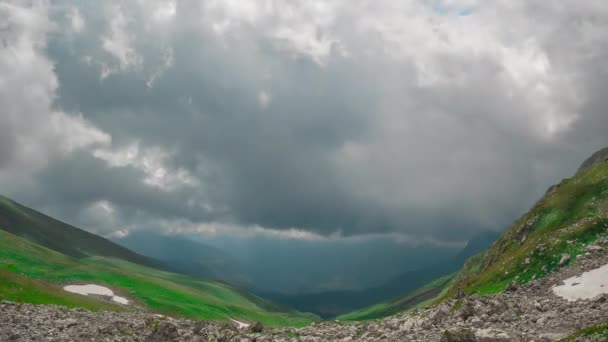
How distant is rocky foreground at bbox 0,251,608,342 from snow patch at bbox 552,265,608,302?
157 centimetres

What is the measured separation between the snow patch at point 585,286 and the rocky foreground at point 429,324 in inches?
61.8

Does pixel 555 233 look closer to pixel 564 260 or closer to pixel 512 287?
pixel 564 260

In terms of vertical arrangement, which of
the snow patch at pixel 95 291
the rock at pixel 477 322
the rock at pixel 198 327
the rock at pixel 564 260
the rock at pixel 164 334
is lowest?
the snow patch at pixel 95 291

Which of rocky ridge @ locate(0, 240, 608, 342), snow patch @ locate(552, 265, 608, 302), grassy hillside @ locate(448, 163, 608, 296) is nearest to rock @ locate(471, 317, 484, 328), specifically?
rocky ridge @ locate(0, 240, 608, 342)

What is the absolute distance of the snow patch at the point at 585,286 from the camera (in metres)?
51.8

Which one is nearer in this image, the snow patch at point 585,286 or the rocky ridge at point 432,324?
the rocky ridge at point 432,324

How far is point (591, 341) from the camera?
2661 cm

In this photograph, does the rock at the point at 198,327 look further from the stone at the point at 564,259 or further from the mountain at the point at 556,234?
the stone at the point at 564,259

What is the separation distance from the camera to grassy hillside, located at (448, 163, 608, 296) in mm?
72875

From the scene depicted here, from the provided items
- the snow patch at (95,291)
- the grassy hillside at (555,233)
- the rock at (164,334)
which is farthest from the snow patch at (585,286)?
the snow patch at (95,291)

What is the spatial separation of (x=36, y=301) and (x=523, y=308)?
75260mm

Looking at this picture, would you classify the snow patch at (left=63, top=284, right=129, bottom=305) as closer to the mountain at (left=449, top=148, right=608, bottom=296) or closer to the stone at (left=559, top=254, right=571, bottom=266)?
the mountain at (left=449, top=148, right=608, bottom=296)

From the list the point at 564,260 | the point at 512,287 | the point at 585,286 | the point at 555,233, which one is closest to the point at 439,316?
the point at 585,286

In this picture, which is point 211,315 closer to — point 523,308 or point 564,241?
point 564,241
